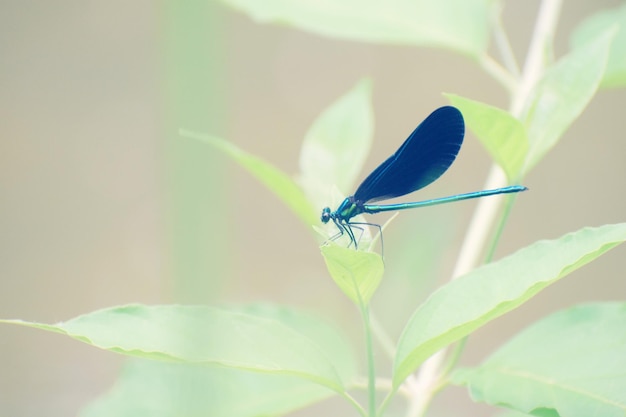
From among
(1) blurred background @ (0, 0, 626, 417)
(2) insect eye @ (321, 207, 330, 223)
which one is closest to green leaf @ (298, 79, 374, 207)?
(2) insect eye @ (321, 207, 330, 223)

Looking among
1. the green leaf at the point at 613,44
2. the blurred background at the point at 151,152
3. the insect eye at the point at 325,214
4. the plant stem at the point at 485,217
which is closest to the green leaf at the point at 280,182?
the insect eye at the point at 325,214

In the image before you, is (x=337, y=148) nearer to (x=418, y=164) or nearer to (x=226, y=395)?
(x=418, y=164)

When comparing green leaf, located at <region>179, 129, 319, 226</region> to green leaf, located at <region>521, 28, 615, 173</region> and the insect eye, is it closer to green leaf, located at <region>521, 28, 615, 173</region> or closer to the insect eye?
the insect eye

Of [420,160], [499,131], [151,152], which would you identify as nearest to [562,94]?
[499,131]

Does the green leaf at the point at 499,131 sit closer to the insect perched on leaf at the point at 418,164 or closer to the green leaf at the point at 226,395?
the insect perched on leaf at the point at 418,164

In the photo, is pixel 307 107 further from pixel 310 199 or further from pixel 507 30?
pixel 310 199

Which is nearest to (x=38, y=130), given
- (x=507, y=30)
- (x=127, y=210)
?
(x=127, y=210)
